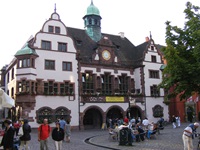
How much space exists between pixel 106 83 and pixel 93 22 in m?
12.2

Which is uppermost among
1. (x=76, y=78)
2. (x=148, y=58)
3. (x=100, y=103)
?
(x=148, y=58)

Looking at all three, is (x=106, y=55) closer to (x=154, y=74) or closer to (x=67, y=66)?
(x=67, y=66)

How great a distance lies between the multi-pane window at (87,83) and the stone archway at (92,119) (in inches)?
114

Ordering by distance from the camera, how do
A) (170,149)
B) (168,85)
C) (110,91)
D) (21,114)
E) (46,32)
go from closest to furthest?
(170,149) < (168,85) < (21,114) < (46,32) < (110,91)

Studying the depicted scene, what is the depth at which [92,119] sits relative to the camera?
37.9 m

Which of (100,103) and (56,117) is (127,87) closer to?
(100,103)

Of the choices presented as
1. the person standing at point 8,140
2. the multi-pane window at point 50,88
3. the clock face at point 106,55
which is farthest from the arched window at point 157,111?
the person standing at point 8,140

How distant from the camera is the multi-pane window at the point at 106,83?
124 ft

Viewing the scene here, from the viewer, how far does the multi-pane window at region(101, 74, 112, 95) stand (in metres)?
37.9

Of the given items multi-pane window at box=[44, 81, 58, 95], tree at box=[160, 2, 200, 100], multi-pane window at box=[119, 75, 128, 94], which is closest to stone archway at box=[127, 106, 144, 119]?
multi-pane window at box=[119, 75, 128, 94]

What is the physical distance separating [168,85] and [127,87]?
70.9 ft

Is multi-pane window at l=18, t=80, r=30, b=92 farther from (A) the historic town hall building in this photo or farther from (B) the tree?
(B) the tree

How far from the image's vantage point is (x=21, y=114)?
3098cm

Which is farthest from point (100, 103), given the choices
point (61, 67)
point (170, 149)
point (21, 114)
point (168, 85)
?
point (170, 149)
